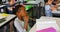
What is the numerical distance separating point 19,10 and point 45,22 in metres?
1.49

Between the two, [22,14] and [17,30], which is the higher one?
[22,14]

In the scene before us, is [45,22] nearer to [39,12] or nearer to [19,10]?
[19,10]

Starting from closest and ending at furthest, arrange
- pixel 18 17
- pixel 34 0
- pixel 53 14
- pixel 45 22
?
1. pixel 45 22
2. pixel 18 17
3. pixel 53 14
4. pixel 34 0

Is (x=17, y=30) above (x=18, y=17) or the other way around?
the other way around

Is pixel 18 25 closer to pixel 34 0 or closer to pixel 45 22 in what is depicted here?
pixel 45 22

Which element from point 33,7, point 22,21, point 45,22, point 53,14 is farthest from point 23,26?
point 33,7

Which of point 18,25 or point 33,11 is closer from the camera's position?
point 18,25

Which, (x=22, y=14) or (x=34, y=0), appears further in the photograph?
(x=34, y=0)

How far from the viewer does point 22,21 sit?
2443 millimetres

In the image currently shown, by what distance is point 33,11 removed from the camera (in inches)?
182

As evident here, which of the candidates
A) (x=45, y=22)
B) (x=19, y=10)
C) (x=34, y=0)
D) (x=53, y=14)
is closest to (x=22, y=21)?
(x=19, y=10)

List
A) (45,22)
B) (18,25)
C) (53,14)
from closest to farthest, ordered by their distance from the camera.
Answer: (45,22), (18,25), (53,14)

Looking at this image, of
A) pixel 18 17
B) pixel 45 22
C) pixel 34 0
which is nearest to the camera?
pixel 45 22

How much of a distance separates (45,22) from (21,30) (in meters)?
1.20
